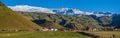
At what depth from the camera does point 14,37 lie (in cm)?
11425

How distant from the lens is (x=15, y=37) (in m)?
113

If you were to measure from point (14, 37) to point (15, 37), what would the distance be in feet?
3.05
